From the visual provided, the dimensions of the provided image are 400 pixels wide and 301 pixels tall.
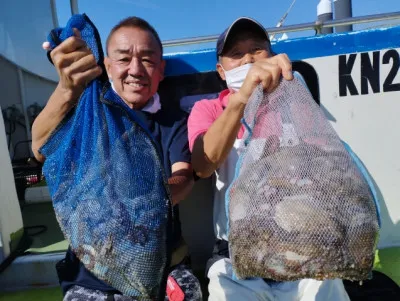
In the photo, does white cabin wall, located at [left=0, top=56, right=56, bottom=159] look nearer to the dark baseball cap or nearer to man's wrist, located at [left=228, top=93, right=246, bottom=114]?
the dark baseball cap

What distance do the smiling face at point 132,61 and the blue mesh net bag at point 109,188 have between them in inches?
12.7

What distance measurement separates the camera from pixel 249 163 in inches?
42.7

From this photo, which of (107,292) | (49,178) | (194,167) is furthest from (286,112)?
(107,292)

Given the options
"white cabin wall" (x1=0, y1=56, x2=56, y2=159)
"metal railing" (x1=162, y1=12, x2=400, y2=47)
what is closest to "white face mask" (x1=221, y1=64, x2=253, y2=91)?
"metal railing" (x1=162, y1=12, x2=400, y2=47)

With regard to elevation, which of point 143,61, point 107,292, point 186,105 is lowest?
point 107,292

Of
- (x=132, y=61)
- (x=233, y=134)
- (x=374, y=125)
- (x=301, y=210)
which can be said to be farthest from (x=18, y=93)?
(x=301, y=210)

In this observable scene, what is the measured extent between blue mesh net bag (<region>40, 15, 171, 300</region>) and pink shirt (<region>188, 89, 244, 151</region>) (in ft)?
1.51

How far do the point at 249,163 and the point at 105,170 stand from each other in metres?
0.48

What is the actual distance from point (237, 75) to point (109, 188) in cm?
92

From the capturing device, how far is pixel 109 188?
3.64 feet

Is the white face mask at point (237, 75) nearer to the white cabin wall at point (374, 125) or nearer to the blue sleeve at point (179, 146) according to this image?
the blue sleeve at point (179, 146)

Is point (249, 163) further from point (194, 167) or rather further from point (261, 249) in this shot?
point (194, 167)

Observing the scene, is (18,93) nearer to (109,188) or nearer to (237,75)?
(237,75)

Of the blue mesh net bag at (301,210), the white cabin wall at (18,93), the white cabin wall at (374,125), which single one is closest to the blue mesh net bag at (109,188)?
the blue mesh net bag at (301,210)
